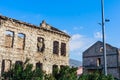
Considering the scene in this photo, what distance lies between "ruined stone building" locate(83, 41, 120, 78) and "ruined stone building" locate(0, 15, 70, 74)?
12.5 meters

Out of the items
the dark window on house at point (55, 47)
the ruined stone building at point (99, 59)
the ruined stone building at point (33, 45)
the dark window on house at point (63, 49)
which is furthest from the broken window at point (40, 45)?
the ruined stone building at point (99, 59)

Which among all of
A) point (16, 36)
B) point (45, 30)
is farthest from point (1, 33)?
point (45, 30)

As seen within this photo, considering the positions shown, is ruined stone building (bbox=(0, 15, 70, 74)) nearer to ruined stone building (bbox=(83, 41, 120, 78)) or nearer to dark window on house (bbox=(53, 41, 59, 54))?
dark window on house (bbox=(53, 41, 59, 54))

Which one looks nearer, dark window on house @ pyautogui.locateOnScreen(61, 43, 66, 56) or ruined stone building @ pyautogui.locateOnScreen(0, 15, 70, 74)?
ruined stone building @ pyautogui.locateOnScreen(0, 15, 70, 74)

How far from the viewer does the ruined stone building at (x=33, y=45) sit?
2694 centimetres

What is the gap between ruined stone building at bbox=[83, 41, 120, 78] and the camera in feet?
145

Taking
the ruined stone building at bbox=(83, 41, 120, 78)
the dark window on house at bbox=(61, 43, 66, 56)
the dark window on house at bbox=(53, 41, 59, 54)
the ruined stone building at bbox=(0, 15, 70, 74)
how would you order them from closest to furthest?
the ruined stone building at bbox=(0, 15, 70, 74) → the dark window on house at bbox=(53, 41, 59, 54) → the dark window on house at bbox=(61, 43, 66, 56) → the ruined stone building at bbox=(83, 41, 120, 78)

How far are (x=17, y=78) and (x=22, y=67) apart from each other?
38.0 inches

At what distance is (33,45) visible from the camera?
29.6 metres

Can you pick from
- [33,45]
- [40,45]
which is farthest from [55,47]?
[33,45]

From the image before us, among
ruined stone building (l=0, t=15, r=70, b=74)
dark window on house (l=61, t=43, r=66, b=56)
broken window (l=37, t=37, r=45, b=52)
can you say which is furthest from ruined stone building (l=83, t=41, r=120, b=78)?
broken window (l=37, t=37, r=45, b=52)

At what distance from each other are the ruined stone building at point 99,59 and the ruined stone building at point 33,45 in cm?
1245

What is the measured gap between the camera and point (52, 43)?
3212 centimetres

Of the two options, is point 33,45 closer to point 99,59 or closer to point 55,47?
point 55,47
